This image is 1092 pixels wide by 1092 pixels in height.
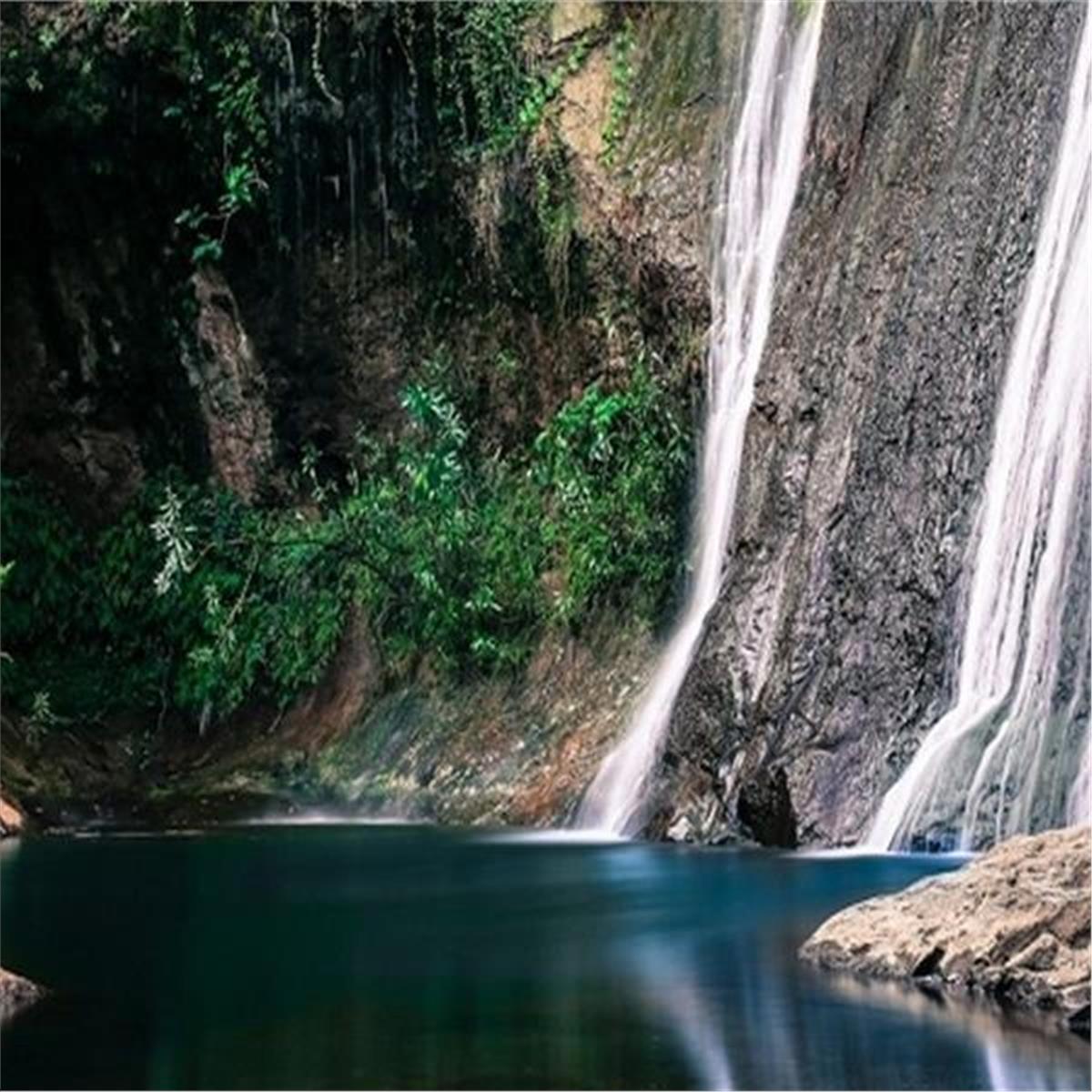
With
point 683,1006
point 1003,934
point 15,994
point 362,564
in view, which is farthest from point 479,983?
point 362,564

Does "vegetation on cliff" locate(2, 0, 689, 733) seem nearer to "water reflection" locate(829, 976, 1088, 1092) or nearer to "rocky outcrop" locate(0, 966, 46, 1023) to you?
"rocky outcrop" locate(0, 966, 46, 1023)

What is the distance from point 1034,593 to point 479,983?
6.40 m

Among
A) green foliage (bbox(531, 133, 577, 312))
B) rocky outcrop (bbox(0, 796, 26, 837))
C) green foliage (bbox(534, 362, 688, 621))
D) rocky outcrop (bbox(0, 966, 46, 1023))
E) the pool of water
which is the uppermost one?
green foliage (bbox(531, 133, 577, 312))

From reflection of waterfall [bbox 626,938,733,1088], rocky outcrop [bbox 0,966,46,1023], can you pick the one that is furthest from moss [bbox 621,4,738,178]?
rocky outcrop [bbox 0,966,46,1023]

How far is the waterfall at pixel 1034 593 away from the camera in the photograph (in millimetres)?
15977

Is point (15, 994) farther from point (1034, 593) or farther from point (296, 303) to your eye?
point (296, 303)

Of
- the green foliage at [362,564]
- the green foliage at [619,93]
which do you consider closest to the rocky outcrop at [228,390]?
the green foliage at [362,564]

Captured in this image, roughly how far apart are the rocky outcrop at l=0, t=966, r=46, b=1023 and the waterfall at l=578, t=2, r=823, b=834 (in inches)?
405

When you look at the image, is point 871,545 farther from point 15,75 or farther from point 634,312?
point 15,75

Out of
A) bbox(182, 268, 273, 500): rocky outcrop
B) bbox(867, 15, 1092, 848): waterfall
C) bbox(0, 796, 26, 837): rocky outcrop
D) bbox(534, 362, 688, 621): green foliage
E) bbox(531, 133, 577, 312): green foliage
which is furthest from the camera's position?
bbox(182, 268, 273, 500): rocky outcrop

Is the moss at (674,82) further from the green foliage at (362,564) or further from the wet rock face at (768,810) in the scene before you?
the wet rock face at (768,810)

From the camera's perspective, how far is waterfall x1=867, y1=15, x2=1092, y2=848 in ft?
52.4

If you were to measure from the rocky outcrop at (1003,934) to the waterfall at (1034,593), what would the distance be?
164 inches

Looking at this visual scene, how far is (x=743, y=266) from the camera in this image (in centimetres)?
2366
